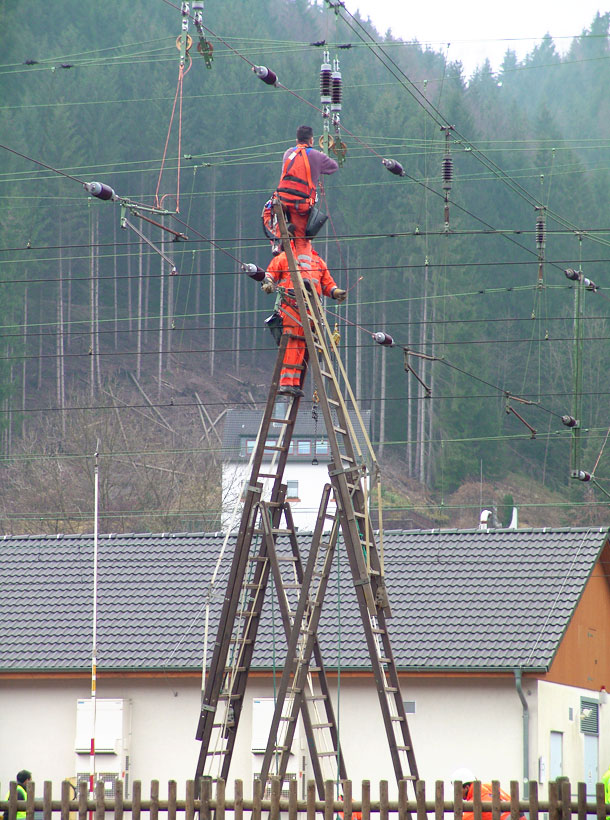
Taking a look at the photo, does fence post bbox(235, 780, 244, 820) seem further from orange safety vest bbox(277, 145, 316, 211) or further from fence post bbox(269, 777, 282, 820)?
orange safety vest bbox(277, 145, 316, 211)

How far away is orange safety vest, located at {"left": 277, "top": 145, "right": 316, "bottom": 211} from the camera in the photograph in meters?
13.4

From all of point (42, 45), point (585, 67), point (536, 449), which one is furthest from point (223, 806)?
point (585, 67)

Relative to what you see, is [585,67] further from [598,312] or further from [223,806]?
[223,806]

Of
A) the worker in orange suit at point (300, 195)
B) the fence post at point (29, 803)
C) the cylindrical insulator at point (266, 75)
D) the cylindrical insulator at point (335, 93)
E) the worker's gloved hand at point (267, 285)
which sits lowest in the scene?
the fence post at point (29, 803)

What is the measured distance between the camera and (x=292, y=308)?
1326cm

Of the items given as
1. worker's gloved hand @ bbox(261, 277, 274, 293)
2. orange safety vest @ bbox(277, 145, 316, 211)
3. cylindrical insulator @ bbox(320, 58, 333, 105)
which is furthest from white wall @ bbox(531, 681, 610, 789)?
cylindrical insulator @ bbox(320, 58, 333, 105)

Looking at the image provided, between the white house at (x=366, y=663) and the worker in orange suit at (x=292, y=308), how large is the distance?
5.01 metres

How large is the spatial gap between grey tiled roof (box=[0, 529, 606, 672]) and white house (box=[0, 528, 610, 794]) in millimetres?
33

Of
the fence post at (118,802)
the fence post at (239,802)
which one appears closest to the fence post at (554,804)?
the fence post at (239,802)

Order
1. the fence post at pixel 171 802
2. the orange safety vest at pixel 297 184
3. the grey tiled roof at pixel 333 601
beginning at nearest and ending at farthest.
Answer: the fence post at pixel 171 802, the orange safety vest at pixel 297 184, the grey tiled roof at pixel 333 601

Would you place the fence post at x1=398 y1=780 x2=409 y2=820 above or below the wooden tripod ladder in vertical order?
below

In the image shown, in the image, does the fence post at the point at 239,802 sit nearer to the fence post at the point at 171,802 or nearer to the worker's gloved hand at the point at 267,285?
the fence post at the point at 171,802

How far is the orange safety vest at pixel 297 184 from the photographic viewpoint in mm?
13438

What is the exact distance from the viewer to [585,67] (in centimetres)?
8169
